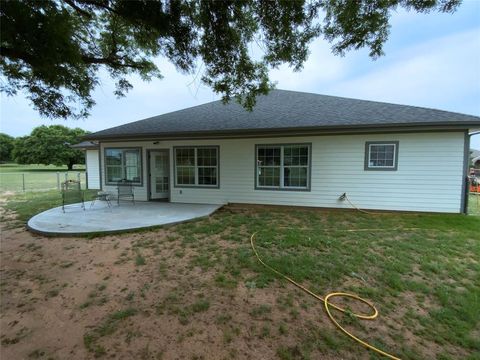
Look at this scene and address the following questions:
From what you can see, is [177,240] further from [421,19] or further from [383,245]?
[421,19]

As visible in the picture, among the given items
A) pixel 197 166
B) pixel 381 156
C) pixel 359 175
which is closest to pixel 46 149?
pixel 197 166

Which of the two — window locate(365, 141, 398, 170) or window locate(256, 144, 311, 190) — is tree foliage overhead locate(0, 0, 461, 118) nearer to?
window locate(256, 144, 311, 190)

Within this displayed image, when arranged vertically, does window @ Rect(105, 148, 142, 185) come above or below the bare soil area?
above

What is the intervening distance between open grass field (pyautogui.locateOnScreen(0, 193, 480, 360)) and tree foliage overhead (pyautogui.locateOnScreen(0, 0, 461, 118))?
3298 millimetres

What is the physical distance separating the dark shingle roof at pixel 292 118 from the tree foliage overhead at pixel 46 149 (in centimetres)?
4640

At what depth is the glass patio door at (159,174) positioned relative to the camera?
9.50 metres

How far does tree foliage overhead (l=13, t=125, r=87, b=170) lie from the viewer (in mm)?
46906

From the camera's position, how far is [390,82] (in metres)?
13.6

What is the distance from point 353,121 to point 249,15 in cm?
466

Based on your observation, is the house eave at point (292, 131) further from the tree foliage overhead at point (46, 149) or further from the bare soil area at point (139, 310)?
the tree foliage overhead at point (46, 149)

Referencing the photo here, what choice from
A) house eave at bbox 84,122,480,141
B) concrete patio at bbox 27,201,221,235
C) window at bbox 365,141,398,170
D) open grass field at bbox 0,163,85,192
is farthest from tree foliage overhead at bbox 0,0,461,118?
Result: open grass field at bbox 0,163,85,192

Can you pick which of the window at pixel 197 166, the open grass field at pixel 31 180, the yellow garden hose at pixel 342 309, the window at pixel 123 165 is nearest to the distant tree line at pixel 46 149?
the open grass field at pixel 31 180

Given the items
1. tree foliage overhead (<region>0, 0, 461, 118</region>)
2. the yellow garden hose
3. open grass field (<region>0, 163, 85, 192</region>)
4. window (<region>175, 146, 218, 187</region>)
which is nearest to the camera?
the yellow garden hose

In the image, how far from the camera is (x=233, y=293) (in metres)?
3.21
